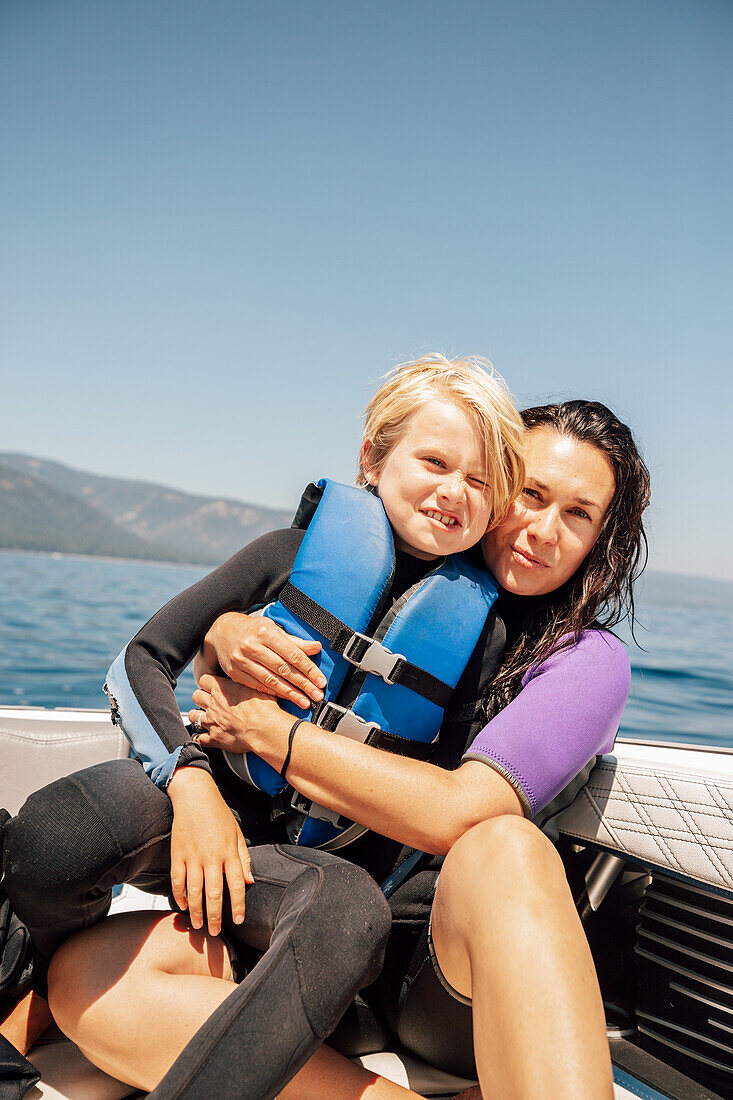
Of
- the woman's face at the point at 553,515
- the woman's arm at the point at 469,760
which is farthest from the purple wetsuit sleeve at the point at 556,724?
the woman's face at the point at 553,515

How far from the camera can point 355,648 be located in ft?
5.56

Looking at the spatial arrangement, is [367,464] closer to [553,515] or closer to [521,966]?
[553,515]

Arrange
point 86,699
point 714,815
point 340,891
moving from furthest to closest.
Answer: point 86,699, point 714,815, point 340,891

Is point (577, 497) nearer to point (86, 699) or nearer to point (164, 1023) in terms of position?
point (164, 1023)

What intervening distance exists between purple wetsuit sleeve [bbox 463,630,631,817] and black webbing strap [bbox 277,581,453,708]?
0.21 meters

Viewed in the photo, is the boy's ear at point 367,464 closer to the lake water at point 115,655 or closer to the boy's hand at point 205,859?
the lake water at point 115,655

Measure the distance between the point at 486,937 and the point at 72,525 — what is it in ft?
322

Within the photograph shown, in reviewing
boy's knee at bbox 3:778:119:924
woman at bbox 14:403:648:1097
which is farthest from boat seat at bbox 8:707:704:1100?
boy's knee at bbox 3:778:119:924

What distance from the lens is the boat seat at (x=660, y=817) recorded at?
1.52 metres

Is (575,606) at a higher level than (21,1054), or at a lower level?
higher

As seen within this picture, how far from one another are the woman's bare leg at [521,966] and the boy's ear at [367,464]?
37.5 inches

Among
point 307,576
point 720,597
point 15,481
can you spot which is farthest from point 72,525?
point 307,576

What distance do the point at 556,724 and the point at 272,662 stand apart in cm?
58

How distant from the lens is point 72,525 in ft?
304
